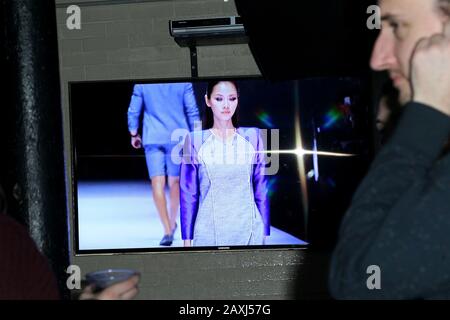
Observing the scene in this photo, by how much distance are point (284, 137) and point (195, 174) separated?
630 millimetres

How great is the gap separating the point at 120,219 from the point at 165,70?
3.50ft

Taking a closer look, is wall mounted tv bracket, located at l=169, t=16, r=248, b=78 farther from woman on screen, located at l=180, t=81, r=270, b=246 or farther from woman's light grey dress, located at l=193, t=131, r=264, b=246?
woman's light grey dress, located at l=193, t=131, r=264, b=246

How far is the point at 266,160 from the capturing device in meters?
4.16

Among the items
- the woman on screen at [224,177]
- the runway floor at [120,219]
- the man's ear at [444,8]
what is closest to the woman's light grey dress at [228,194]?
the woman on screen at [224,177]

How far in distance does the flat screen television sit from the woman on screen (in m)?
0.03

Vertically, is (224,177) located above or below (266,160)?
below

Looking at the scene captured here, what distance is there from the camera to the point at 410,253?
29.2 inches

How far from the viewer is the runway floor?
4.18 m

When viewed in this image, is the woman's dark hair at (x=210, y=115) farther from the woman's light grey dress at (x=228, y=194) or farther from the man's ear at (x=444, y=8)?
the man's ear at (x=444, y=8)

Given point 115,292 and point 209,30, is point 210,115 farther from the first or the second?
point 115,292

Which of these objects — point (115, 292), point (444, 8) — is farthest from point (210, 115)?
point (444, 8)
